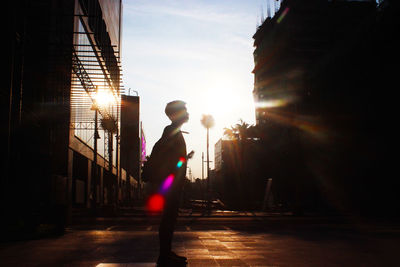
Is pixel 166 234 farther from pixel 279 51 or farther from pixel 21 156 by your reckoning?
pixel 279 51

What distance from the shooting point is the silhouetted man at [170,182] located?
176 inches

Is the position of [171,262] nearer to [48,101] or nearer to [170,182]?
[170,182]

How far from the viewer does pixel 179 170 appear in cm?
459

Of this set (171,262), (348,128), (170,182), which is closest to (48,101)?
(170,182)

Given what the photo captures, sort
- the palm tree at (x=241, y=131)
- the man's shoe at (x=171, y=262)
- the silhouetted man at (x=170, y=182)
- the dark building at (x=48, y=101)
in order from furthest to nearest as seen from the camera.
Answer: the palm tree at (x=241, y=131)
the dark building at (x=48, y=101)
the silhouetted man at (x=170, y=182)
the man's shoe at (x=171, y=262)

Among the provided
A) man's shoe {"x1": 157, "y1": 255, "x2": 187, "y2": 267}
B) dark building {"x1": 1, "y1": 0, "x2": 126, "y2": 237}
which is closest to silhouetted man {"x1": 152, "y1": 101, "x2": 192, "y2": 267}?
man's shoe {"x1": 157, "y1": 255, "x2": 187, "y2": 267}

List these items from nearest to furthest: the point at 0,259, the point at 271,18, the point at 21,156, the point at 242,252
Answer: the point at 0,259
the point at 242,252
the point at 21,156
the point at 271,18

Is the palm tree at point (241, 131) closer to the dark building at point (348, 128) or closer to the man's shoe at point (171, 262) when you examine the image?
the dark building at point (348, 128)

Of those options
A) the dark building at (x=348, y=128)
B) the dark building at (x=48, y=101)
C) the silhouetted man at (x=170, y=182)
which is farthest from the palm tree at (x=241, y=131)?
the silhouetted man at (x=170, y=182)

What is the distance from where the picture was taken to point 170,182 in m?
4.53

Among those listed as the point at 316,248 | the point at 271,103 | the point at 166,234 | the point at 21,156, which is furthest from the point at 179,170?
the point at 271,103

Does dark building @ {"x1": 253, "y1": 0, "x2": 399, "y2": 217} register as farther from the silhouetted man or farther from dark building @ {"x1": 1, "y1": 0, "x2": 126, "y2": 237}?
the silhouetted man

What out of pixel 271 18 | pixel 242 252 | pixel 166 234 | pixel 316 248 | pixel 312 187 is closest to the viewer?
pixel 166 234

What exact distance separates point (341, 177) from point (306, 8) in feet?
181
